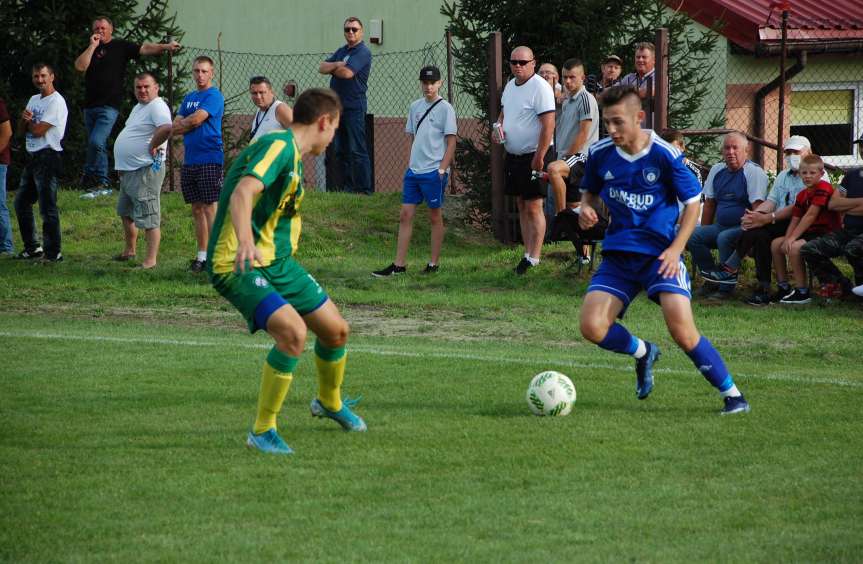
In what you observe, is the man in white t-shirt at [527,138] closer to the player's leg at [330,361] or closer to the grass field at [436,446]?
the grass field at [436,446]

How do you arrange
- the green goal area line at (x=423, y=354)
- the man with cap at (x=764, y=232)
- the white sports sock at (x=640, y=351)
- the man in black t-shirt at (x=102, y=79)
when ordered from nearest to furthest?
the white sports sock at (x=640, y=351) < the green goal area line at (x=423, y=354) < the man with cap at (x=764, y=232) < the man in black t-shirt at (x=102, y=79)

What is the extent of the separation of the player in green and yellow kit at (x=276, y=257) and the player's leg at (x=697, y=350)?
2054 mm

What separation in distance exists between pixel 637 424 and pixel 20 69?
1389cm

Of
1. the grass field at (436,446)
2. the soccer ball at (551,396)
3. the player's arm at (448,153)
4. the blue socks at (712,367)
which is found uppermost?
the player's arm at (448,153)

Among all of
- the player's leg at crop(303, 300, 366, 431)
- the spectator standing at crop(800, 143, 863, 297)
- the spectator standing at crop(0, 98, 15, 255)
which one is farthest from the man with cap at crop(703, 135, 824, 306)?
the spectator standing at crop(0, 98, 15, 255)

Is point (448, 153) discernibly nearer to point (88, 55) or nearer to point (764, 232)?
point (764, 232)

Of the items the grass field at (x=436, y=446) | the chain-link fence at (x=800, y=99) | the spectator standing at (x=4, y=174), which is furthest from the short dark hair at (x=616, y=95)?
the chain-link fence at (x=800, y=99)

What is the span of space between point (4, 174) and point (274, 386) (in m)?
9.44

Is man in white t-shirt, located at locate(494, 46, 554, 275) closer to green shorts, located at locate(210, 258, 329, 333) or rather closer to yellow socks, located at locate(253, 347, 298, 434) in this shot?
green shorts, located at locate(210, 258, 329, 333)

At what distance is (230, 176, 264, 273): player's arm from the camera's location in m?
6.05

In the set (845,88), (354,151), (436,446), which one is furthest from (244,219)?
(845,88)

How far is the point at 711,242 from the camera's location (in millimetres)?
12812

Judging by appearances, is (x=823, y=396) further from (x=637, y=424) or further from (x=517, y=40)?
(x=517, y=40)

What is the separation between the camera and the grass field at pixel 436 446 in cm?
504
